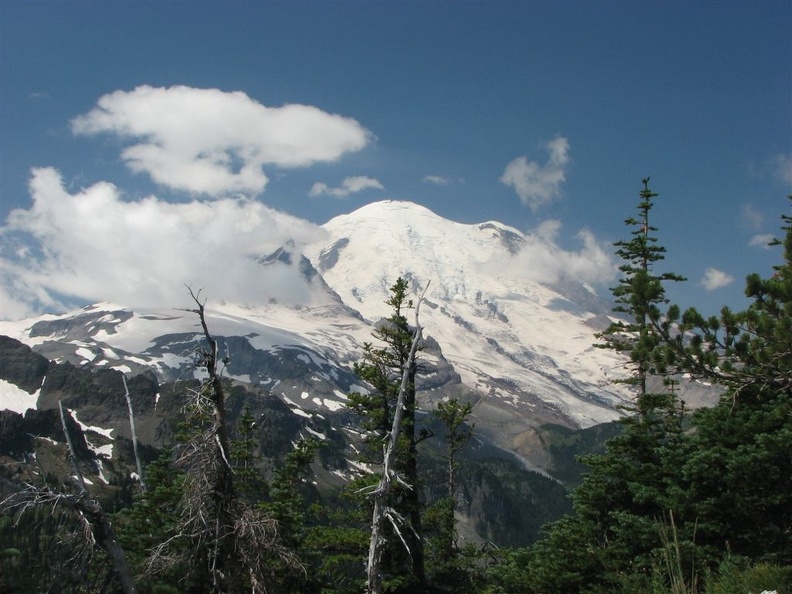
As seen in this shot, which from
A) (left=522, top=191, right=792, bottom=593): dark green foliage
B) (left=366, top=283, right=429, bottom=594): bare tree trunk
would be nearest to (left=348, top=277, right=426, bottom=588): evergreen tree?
(left=522, top=191, right=792, bottom=593): dark green foliage

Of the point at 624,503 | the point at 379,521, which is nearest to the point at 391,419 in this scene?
the point at 624,503

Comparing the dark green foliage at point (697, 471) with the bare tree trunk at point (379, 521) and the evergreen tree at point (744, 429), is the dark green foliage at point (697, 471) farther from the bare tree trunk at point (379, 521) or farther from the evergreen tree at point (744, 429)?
the bare tree trunk at point (379, 521)

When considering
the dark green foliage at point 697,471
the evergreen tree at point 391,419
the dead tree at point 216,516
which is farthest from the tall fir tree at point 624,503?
the dead tree at point 216,516

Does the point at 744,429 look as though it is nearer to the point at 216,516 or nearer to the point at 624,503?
the point at 624,503

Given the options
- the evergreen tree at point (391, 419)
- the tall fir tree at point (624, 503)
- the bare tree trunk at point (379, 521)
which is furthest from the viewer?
the evergreen tree at point (391, 419)

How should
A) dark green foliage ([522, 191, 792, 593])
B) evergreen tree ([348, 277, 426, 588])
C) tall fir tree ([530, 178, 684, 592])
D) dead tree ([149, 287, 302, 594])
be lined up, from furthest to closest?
evergreen tree ([348, 277, 426, 588]) → tall fir tree ([530, 178, 684, 592]) → dark green foliage ([522, 191, 792, 593]) → dead tree ([149, 287, 302, 594])

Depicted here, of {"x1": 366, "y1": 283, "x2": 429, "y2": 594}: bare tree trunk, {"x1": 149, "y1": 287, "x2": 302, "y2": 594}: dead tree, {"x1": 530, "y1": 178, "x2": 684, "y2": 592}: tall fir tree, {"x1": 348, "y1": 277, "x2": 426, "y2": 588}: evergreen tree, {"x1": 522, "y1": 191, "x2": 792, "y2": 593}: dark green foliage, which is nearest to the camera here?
{"x1": 366, "y1": 283, "x2": 429, "y2": 594}: bare tree trunk

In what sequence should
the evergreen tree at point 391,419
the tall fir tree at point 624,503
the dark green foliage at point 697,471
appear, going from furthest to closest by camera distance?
the evergreen tree at point 391,419, the tall fir tree at point 624,503, the dark green foliage at point 697,471

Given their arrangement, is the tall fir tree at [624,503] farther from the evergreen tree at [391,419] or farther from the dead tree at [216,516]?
the dead tree at [216,516]

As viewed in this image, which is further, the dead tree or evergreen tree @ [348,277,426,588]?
evergreen tree @ [348,277,426,588]

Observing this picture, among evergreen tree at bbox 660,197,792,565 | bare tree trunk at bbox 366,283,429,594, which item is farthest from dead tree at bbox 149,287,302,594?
evergreen tree at bbox 660,197,792,565

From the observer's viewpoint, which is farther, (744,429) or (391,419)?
(391,419)

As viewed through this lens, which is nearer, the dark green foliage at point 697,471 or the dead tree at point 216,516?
the dead tree at point 216,516

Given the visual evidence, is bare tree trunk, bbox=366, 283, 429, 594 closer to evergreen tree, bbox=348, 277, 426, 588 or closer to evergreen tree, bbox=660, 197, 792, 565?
evergreen tree, bbox=660, 197, 792, 565
